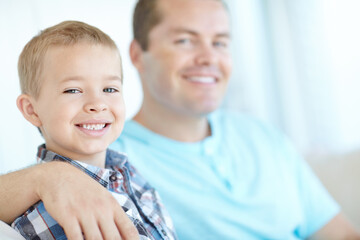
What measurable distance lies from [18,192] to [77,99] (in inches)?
8.3

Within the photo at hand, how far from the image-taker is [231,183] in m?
1.33

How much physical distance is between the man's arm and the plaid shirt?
2.61ft

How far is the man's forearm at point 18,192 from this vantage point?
753mm

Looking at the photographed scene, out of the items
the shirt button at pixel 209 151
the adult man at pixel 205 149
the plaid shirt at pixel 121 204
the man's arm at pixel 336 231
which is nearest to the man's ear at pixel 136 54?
the adult man at pixel 205 149

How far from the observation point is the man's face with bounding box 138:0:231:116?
4.68ft

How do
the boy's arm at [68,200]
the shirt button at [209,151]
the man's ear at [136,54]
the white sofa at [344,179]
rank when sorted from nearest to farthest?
the boy's arm at [68,200] < the shirt button at [209,151] < the man's ear at [136,54] < the white sofa at [344,179]

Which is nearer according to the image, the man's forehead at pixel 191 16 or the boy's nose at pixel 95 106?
the boy's nose at pixel 95 106

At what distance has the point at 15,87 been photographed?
3.22ft

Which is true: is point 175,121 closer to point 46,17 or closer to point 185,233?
point 185,233

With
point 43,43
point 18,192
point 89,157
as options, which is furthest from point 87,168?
point 43,43

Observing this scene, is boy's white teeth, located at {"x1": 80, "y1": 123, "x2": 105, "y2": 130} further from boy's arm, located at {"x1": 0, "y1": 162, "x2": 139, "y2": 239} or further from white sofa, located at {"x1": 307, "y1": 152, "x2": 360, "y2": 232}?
white sofa, located at {"x1": 307, "y1": 152, "x2": 360, "y2": 232}

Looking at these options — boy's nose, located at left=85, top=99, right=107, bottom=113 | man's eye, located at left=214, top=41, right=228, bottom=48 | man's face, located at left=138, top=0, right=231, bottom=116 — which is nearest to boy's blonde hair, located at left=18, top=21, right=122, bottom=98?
boy's nose, located at left=85, top=99, right=107, bottom=113

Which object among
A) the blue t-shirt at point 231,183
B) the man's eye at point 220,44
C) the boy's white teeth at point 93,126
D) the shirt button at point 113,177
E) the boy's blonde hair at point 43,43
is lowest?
the blue t-shirt at point 231,183

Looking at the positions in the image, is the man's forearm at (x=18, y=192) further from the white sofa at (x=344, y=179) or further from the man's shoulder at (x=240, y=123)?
the white sofa at (x=344, y=179)
